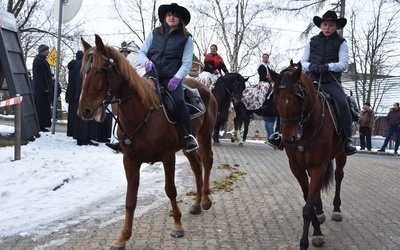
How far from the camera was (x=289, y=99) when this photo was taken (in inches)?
202

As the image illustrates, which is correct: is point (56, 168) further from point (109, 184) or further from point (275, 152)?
point (275, 152)

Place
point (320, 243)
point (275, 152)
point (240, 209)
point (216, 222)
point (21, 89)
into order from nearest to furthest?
point (320, 243) → point (216, 222) → point (240, 209) → point (21, 89) → point (275, 152)

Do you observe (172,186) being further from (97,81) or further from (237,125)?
(237,125)

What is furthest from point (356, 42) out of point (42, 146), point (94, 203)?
point (94, 203)

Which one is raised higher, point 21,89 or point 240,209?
point 21,89

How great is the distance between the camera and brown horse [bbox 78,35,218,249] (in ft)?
16.2

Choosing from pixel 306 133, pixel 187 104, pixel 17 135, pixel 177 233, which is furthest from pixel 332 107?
pixel 17 135

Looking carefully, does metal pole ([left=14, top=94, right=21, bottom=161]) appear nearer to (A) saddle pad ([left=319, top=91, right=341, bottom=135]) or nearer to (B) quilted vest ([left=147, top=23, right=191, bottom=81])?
(B) quilted vest ([left=147, top=23, right=191, bottom=81])

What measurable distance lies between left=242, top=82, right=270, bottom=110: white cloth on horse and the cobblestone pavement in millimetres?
5452

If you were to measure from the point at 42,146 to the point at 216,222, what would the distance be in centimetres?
611

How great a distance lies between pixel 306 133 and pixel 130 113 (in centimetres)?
208

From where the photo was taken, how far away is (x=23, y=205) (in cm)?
689

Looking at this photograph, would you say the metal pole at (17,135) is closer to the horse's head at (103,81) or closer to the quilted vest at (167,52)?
the quilted vest at (167,52)

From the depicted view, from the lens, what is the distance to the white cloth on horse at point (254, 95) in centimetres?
1525
